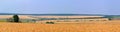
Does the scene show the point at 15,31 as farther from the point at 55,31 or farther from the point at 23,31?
the point at 55,31

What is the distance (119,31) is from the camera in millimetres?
18281

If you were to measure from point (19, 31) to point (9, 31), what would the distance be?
0.62 meters

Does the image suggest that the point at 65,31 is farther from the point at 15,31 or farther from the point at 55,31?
the point at 15,31

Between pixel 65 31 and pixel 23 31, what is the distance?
2535 millimetres

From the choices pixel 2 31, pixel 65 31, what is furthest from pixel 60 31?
pixel 2 31

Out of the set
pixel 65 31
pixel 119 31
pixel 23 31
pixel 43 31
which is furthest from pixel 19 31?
pixel 119 31

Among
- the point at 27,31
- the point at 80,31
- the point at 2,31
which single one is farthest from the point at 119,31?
the point at 2,31

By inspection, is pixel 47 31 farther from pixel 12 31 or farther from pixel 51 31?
pixel 12 31

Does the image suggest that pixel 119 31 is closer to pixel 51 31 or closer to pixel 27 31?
pixel 51 31

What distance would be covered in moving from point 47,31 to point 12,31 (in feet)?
6.93

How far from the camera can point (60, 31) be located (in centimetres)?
1808

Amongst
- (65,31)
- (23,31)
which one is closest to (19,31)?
(23,31)

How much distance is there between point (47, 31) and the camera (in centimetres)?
1831

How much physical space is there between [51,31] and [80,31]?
1.81 meters
